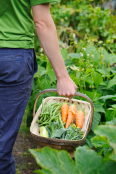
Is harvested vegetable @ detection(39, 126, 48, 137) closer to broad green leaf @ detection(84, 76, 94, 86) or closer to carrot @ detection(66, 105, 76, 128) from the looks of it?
carrot @ detection(66, 105, 76, 128)

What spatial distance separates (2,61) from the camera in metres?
1.15

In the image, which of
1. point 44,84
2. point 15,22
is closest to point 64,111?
point 44,84

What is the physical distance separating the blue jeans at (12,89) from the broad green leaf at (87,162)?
778mm

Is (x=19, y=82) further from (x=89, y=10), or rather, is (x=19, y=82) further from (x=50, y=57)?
(x=89, y=10)

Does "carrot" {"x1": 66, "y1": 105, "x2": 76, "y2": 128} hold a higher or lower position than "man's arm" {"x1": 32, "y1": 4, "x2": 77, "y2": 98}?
lower

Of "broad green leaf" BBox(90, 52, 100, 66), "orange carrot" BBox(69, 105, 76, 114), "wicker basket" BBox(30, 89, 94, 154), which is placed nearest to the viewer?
"wicker basket" BBox(30, 89, 94, 154)

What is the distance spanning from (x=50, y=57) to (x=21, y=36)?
186mm

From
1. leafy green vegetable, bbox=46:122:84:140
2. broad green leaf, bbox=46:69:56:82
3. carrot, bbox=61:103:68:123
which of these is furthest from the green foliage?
broad green leaf, bbox=46:69:56:82

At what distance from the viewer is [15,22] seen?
115 centimetres

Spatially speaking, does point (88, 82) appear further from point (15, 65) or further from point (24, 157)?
point (15, 65)

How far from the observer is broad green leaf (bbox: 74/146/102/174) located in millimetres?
473

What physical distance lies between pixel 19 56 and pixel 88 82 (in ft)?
3.94

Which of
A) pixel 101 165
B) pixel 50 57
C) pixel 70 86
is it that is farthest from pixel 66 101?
pixel 101 165

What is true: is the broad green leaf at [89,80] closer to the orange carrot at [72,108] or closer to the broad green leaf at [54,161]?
the orange carrot at [72,108]
